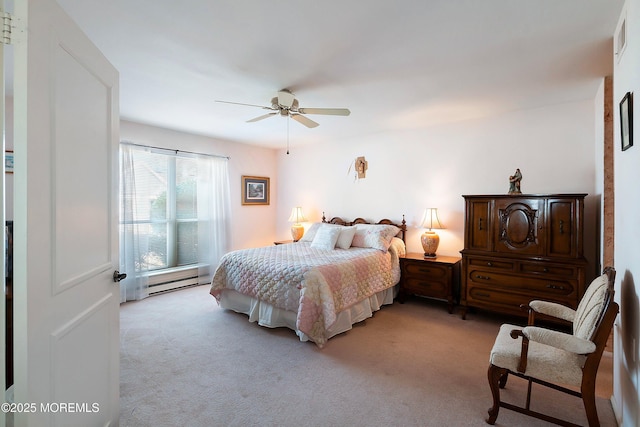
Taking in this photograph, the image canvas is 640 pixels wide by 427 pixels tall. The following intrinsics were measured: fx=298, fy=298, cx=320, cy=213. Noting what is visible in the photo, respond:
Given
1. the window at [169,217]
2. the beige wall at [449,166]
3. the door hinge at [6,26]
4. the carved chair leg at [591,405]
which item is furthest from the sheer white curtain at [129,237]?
the carved chair leg at [591,405]

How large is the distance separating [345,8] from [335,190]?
366cm

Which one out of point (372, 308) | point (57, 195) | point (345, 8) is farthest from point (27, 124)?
point (372, 308)

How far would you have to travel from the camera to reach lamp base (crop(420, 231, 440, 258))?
13.3ft

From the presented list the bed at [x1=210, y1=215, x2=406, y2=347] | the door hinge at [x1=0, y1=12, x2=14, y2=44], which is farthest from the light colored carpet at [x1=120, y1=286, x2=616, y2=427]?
the door hinge at [x1=0, y1=12, x2=14, y2=44]

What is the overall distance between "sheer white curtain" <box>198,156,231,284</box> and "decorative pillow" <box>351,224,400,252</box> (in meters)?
2.35

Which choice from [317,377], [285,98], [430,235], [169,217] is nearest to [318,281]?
[317,377]

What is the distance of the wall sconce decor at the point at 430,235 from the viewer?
13.3ft

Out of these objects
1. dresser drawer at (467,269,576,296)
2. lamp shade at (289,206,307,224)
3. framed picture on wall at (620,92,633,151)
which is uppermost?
framed picture on wall at (620,92,633,151)

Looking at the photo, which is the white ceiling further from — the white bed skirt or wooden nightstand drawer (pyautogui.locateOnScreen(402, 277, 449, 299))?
the white bed skirt

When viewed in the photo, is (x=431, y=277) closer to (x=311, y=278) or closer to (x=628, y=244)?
(x=311, y=278)

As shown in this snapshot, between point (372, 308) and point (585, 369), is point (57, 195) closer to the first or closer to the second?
point (585, 369)

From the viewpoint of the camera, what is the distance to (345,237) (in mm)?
4320

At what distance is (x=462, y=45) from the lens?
2.17 metres

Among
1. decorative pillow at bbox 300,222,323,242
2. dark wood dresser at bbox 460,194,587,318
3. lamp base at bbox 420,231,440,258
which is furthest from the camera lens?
decorative pillow at bbox 300,222,323,242
